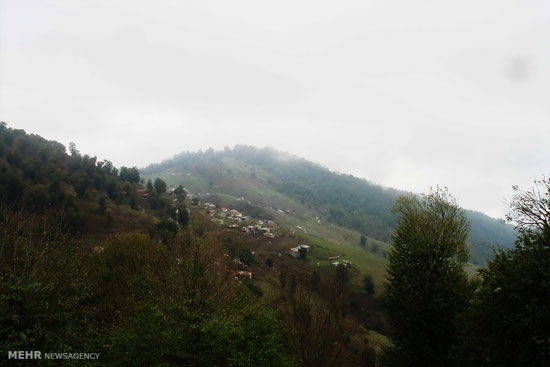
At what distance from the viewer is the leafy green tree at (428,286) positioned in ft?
52.9

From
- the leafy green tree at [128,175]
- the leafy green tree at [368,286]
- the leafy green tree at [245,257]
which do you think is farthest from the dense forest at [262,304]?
the leafy green tree at [128,175]

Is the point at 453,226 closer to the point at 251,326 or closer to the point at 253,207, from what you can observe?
the point at 251,326

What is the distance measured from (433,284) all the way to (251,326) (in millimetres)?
12665

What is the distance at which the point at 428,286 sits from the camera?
16984 mm

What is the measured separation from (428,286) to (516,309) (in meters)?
6.08

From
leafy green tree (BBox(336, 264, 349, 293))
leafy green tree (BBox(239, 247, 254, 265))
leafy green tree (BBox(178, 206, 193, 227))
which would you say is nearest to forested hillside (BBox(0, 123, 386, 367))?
leafy green tree (BBox(336, 264, 349, 293))

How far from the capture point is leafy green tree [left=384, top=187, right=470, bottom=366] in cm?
1611

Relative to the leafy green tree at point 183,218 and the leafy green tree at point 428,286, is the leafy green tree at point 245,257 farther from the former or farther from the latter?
the leafy green tree at point 428,286

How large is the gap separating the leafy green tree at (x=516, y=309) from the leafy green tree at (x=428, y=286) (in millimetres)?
2826

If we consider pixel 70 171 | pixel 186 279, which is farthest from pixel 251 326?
pixel 70 171

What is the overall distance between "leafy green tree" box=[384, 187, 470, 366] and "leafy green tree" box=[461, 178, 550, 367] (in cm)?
283

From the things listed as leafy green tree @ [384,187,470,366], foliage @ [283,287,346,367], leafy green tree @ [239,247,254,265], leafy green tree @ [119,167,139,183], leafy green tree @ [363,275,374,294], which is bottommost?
leafy green tree @ [363,275,374,294]

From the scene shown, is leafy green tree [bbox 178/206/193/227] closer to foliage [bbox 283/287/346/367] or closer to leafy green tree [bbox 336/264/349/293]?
leafy green tree [bbox 336/264/349/293]

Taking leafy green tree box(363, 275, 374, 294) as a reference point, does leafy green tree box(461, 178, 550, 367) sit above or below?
above
